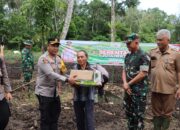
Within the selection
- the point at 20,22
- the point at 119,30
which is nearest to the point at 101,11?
the point at 119,30

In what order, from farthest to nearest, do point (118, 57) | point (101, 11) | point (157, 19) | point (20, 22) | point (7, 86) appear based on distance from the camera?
point (157, 19) < point (101, 11) < point (20, 22) < point (118, 57) < point (7, 86)

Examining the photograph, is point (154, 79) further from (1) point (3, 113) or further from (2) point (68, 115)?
(2) point (68, 115)

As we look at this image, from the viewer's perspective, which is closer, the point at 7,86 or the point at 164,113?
the point at 7,86

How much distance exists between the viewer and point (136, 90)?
5566 mm

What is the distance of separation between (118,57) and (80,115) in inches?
300

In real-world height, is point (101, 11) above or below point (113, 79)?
above

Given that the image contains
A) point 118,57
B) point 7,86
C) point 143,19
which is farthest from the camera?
point 143,19

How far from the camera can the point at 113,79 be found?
1334 centimetres

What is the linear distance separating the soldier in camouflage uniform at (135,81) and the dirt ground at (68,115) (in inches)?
61.6

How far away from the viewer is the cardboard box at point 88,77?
5402 mm

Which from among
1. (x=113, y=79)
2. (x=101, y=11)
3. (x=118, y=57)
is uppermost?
(x=101, y=11)

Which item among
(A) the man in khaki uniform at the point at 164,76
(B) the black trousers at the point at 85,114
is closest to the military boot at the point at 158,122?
(A) the man in khaki uniform at the point at 164,76

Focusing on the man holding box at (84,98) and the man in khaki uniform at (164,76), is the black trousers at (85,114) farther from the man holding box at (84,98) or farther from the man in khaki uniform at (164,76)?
the man in khaki uniform at (164,76)

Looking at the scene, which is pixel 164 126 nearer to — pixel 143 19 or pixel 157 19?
pixel 143 19
